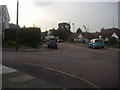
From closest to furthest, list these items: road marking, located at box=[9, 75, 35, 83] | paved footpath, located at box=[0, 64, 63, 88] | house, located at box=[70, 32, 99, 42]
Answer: paved footpath, located at box=[0, 64, 63, 88], road marking, located at box=[9, 75, 35, 83], house, located at box=[70, 32, 99, 42]

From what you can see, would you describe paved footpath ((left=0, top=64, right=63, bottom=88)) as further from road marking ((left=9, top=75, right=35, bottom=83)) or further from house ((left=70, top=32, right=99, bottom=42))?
house ((left=70, top=32, right=99, bottom=42))

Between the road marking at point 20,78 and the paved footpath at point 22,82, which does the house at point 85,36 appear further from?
the paved footpath at point 22,82

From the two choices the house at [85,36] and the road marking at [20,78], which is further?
the house at [85,36]

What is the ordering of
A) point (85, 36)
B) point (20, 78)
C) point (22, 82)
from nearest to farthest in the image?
point (22, 82), point (20, 78), point (85, 36)

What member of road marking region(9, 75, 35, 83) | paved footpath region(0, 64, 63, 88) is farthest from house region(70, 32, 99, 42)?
paved footpath region(0, 64, 63, 88)

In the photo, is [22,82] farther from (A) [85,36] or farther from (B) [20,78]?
(A) [85,36]

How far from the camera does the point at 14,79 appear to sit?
8719 mm

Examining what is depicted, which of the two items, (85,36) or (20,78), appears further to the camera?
(85,36)

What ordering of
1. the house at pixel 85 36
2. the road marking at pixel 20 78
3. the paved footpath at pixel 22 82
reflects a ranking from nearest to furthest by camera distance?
the paved footpath at pixel 22 82 → the road marking at pixel 20 78 → the house at pixel 85 36

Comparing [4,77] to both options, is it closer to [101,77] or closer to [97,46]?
[101,77]

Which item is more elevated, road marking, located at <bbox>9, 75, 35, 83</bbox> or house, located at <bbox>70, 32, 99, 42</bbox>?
house, located at <bbox>70, 32, 99, 42</bbox>

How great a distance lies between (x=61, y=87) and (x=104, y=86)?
1.80 metres

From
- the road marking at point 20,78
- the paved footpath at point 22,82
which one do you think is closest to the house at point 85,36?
the road marking at point 20,78

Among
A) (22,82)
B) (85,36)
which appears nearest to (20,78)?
(22,82)
